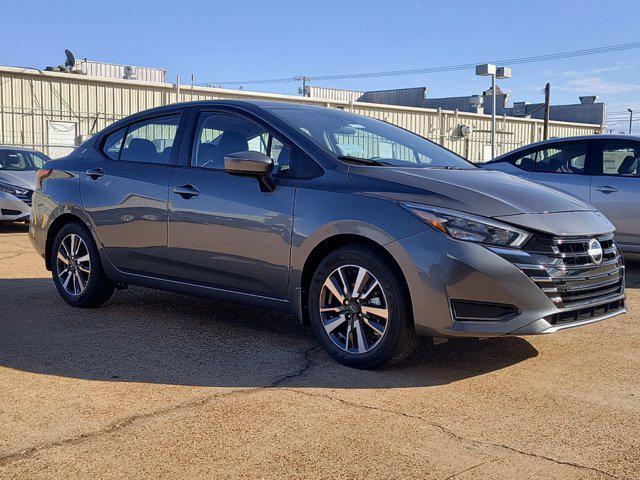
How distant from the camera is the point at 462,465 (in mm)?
3230

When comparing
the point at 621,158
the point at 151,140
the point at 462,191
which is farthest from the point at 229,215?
the point at 621,158

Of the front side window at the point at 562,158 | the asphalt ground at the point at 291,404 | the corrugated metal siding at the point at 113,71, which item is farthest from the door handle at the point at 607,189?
the corrugated metal siding at the point at 113,71

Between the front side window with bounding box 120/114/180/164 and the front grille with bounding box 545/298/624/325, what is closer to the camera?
the front grille with bounding box 545/298/624/325

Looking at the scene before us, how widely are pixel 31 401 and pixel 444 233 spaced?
2350mm

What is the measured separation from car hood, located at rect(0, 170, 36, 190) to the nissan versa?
700 centimetres

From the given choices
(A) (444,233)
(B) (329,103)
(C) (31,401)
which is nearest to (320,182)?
(A) (444,233)

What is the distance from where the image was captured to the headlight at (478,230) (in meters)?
4.27

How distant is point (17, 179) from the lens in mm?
12906

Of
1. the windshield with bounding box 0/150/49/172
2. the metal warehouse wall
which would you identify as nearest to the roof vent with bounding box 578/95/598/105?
the metal warehouse wall

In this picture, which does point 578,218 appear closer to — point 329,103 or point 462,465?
point 462,465

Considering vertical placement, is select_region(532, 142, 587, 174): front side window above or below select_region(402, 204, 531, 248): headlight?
above

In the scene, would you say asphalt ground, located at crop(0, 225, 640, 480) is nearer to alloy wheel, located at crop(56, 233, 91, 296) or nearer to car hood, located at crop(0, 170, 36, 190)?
alloy wheel, located at crop(56, 233, 91, 296)

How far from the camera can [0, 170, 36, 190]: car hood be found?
1280 centimetres

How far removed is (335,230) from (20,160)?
35.8 ft
